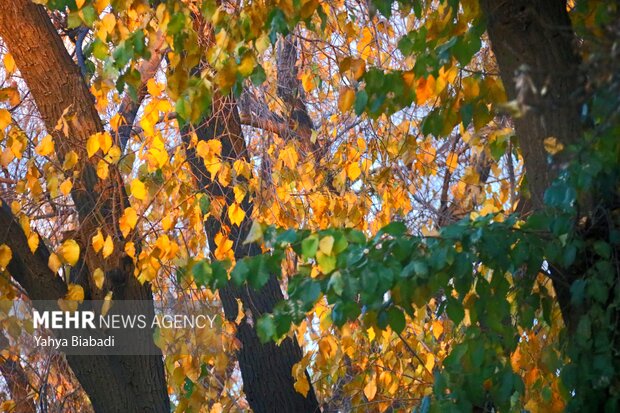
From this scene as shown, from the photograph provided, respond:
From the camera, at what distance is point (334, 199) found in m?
5.22

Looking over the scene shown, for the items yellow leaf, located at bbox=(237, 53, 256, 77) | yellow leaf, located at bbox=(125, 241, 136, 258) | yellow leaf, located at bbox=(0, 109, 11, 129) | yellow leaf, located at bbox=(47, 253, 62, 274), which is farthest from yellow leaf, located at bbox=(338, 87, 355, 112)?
yellow leaf, located at bbox=(0, 109, 11, 129)

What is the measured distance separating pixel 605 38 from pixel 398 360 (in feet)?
10.6

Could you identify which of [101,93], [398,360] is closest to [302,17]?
[101,93]

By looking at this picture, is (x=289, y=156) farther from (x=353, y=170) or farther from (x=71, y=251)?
(x=71, y=251)

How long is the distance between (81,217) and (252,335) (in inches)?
45.5

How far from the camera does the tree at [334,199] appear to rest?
3037 mm

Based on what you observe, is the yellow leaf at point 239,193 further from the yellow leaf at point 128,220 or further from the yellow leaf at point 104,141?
the yellow leaf at point 104,141

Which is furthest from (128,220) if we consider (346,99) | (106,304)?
(346,99)

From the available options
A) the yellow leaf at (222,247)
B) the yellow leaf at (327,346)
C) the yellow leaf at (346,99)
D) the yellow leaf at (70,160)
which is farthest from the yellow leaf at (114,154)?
the yellow leaf at (327,346)

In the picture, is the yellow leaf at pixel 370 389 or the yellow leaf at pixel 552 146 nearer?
the yellow leaf at pixel 552 146

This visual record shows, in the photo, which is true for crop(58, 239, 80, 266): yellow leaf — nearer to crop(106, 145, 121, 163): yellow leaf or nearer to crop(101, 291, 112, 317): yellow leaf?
crop(101, 291, 112, 317): yellow leaf

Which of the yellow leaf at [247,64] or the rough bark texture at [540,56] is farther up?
the yellow leaf at [247,64]

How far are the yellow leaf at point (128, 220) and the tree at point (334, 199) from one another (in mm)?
73

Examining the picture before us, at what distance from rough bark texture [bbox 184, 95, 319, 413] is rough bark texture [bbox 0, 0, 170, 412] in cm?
71
